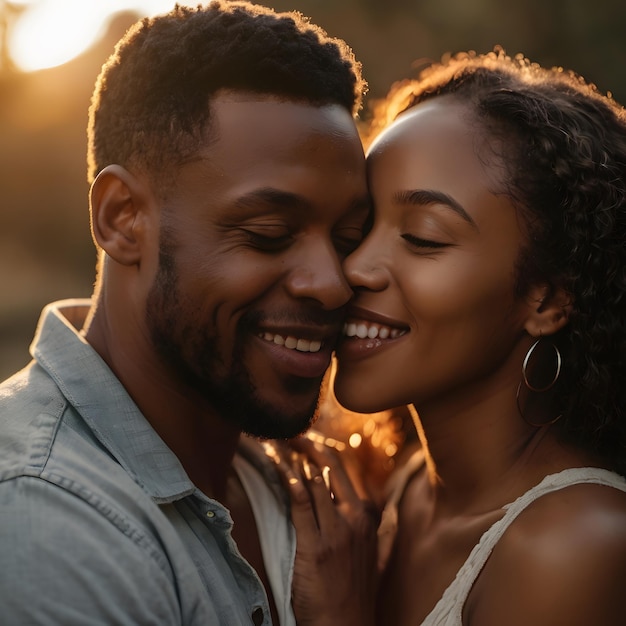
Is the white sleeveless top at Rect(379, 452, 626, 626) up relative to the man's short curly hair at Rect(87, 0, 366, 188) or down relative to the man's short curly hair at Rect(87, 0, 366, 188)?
down

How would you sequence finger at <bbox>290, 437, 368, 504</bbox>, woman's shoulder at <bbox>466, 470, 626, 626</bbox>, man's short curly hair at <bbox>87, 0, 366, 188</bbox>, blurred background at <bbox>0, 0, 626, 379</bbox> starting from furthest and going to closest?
blurred background at <bbox>0, 0, 626, 379</bbox>, finger at <bbox>290, 437, 368, 504</bbox>, man's short curly hair at <bbox>87, 0, 366, 188</bbox>, woman's shoulder at <bbox>466, 470, 626, 626</bbox>

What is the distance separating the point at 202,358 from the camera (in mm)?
2346

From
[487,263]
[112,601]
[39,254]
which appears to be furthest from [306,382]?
[39,254]

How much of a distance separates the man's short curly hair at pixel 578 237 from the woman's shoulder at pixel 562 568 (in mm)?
301

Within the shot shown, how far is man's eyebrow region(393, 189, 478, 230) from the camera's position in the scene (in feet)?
A: 7.81

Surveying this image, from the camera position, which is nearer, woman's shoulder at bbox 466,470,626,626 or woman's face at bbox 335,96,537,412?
woman's shoulder at bbox 466,470,626,626

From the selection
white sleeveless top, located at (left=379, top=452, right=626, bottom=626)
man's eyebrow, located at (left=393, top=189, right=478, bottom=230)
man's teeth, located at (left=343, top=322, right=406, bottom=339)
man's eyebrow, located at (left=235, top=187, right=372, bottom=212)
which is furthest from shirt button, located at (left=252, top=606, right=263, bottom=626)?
man's eyebrow, located at (left=393, top=189, right=478, bottom=230)

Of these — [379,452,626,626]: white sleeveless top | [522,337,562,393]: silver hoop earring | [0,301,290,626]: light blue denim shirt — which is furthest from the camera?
[522,337,562,393]: silver hoop earring

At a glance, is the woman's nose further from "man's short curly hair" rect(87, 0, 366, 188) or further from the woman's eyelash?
"man's short curly hair" rect(87, 0, 366, 188)

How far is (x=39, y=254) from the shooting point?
992 centimetres

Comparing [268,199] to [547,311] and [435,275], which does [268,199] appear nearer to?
[435,275]

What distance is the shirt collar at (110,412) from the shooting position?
2.11 m

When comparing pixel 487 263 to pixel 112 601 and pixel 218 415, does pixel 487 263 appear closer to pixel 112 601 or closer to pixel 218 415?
pixel 218 415

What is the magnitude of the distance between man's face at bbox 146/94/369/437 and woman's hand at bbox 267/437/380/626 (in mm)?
320
